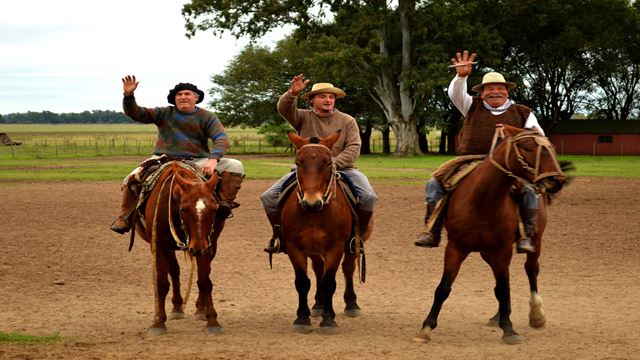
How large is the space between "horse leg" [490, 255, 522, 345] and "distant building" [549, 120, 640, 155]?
6123cm

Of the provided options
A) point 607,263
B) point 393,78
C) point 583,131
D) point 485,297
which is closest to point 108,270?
point 485,297

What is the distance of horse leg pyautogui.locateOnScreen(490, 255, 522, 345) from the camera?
8.59 metres

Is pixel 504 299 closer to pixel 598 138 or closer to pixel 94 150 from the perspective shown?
pixel 598 138

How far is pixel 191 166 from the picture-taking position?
976cm

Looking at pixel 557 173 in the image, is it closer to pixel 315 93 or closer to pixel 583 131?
pixel 315 93

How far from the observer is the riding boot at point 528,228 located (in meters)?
8.79

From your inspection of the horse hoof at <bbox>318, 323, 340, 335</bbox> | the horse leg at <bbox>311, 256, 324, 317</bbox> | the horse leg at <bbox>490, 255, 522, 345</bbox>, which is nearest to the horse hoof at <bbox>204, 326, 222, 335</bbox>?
the horse hoof at <bbox>318, 323, 340, 335</bbox>

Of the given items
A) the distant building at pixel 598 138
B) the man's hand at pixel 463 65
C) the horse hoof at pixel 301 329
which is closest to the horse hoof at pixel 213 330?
the horse hoof at pixel 301 329

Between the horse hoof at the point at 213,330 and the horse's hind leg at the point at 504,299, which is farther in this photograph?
the horse hoof at the point at 213,330

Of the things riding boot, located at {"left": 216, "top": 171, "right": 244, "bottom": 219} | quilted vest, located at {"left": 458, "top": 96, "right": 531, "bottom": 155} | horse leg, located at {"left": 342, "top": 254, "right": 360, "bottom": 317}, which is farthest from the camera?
horse leg, located at {"left": 342, "top": 254, "right": 360, "bottom": 317}

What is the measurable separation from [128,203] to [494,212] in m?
4.15

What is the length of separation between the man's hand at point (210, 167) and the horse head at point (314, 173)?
3.32 feet

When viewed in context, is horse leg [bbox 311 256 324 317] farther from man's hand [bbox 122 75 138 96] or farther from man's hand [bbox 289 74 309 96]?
man's hand [bbox 122 75 138 96]

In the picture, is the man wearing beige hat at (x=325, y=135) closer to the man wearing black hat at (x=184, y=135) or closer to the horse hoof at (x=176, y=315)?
the man wearing black hat at (x=184, y=135)
